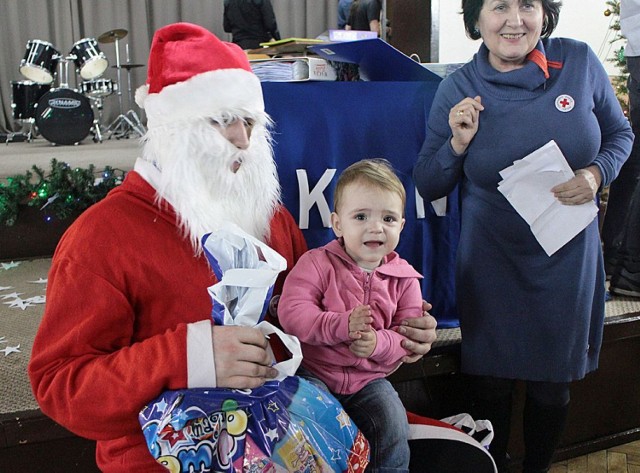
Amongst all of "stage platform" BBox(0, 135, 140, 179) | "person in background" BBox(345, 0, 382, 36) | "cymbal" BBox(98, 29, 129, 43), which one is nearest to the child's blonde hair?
"person in background" BBox(345, 0, 382, 36)

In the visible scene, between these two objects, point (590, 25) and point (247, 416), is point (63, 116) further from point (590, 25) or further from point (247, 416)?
point (247, 416)

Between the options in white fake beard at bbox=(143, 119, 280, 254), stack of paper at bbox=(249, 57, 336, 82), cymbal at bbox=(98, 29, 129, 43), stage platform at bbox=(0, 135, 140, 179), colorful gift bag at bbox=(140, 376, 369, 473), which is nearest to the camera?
colorful gift bag at bbox=(140, 376, 369, 473)

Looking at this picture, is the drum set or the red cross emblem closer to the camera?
the red cross emblem

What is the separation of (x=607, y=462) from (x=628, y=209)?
0.88 metres

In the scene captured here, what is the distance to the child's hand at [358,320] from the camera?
114 cm

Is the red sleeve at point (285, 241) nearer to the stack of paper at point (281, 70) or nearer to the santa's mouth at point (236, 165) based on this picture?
the santa's mouth at point (236, 165)

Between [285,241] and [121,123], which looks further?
[121,123]

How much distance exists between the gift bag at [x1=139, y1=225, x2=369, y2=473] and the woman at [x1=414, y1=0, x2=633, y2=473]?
64cm

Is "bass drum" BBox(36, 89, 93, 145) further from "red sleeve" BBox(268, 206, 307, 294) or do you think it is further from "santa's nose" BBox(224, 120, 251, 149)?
→ "santa's nose" BBox(224, 120, 251, 149)

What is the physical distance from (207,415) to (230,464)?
8 centimetres

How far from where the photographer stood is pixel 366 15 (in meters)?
3.62

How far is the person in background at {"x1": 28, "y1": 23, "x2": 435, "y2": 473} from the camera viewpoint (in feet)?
3.22

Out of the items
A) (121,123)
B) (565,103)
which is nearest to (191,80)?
(565,103)

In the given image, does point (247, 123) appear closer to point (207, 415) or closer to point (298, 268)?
point (298, 268)
